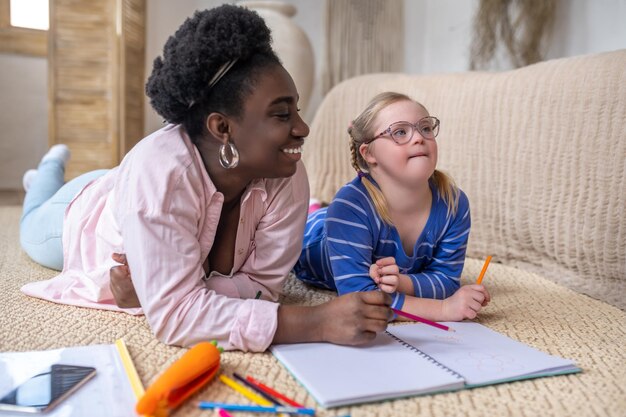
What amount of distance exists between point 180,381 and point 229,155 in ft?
1.32

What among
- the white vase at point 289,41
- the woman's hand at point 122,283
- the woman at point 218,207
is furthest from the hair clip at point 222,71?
the white vase at point 289,41

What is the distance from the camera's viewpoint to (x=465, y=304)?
1.07 metres

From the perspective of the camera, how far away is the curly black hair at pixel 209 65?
3.00 ft

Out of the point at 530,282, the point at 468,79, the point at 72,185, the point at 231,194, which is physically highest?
the point at 468,79

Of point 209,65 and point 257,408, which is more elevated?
point 209,65

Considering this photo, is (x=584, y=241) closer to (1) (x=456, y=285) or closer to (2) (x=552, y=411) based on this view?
(1) (x=456, y=285)

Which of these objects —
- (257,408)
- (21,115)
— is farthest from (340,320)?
(21,115)

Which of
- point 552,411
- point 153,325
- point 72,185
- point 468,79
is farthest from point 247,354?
point 468,79

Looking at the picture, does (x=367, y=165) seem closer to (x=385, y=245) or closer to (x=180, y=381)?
(x=385, y=245)

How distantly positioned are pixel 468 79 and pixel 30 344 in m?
1.44

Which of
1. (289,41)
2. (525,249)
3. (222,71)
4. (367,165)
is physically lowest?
→ (525,249)

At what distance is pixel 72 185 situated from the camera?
1.47 m

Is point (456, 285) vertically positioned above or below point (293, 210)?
below

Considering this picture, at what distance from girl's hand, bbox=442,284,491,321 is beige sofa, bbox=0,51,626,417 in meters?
0.06
